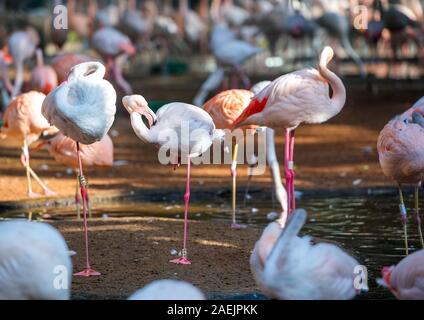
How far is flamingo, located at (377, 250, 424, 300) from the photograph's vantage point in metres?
4.92

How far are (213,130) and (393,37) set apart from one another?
11.9 m

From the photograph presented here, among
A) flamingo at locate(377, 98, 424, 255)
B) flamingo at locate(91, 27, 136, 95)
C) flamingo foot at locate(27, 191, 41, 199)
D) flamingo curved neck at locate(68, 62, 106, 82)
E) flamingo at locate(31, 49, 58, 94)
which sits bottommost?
flamingo foot at locate(27, 191, 41, 199)

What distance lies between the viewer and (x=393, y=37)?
18.6m

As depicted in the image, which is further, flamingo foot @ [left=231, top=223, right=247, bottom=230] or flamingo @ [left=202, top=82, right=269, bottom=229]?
flamingo @ [left=202, top=82, right=269, bottom=229]

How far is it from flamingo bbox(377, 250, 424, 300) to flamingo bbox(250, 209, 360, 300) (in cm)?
24

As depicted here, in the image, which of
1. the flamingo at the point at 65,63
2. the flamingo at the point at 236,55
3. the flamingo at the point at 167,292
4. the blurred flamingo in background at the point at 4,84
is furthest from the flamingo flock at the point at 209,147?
the flamingo at the point at 236,55

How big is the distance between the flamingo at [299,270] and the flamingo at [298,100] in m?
2.55

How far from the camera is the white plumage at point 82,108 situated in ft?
22.3

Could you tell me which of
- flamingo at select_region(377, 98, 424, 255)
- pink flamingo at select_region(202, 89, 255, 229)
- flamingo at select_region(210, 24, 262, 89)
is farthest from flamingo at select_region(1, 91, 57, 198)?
flamingo at select_region(210, 24, 262, 89)

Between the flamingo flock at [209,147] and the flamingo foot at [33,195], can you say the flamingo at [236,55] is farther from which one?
the flamingo foot at [33,195]

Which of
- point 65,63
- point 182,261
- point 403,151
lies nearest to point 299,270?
point 182,261

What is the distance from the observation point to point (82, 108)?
680cm

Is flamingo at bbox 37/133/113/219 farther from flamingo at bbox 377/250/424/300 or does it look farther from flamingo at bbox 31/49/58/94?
flamingo at bbox 31/49/58/94

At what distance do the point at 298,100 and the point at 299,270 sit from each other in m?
2.83
